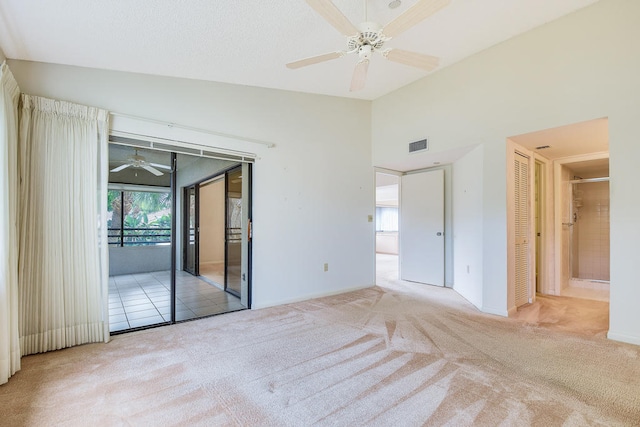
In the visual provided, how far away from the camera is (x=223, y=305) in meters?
3.95

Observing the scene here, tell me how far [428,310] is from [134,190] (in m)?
6.24

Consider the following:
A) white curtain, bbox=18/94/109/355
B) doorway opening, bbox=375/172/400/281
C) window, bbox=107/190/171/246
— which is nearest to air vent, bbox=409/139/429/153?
doorway opening, bbox=375/172/400/281

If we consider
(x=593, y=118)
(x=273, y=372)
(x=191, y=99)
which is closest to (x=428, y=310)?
(x=273, y=372)

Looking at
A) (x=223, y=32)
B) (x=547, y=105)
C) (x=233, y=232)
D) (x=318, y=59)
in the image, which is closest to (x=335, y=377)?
(x=318, y=59)

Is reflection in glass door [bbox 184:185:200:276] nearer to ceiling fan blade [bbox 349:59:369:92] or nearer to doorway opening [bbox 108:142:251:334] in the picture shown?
doorway opening [bbox 108:142:251:334]

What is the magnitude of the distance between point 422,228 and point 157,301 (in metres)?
4.43

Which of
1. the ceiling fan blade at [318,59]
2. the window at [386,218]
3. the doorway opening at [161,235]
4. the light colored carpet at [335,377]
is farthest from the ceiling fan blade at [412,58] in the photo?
the window at [386,218]

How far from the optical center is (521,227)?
3.83m

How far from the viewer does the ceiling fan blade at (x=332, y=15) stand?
170 cm

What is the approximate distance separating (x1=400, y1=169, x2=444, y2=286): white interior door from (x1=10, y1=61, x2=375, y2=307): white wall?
2.82 feet

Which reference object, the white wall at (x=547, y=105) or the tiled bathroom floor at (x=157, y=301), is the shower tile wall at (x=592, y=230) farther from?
the tiled bathroom floor at (x=157, y=301)

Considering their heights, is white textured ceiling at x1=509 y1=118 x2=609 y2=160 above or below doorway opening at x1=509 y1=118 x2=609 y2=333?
above

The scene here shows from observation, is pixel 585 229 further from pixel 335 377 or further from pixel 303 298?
Answer: pixel 335 377

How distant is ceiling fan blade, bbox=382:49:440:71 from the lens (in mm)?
2244
